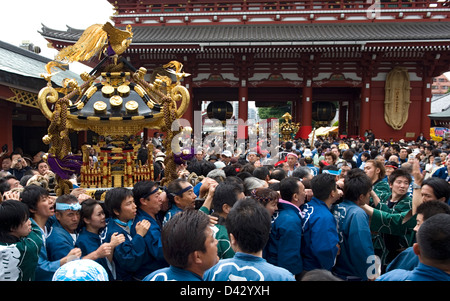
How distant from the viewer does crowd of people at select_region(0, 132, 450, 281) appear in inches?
75.9

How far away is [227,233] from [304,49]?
15.5 meters

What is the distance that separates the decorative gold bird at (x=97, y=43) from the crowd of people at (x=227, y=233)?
1.87m

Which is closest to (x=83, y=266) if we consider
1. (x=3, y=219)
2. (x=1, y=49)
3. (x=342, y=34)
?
(x=3, y=219)

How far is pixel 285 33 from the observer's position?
56.5 feet

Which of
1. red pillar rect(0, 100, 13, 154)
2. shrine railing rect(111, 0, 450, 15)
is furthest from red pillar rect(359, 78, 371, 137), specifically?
red pillar rect(0, 100, 13, 154)

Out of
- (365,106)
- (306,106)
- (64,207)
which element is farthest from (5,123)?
(365,106)

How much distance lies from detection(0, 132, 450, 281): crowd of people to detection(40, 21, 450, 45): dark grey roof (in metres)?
13.4

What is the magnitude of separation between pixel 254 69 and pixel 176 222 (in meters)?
17.4

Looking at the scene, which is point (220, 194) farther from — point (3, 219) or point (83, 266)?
point (3, 219)

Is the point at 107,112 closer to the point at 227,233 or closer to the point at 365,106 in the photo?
the point at 227,233

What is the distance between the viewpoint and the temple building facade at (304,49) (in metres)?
16.6

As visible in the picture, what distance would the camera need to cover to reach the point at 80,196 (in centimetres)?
383

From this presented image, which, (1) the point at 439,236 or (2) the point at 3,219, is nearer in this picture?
(1) the point at 439,236

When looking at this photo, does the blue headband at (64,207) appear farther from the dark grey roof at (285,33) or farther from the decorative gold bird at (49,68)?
the dark grey roof at (285,33)
